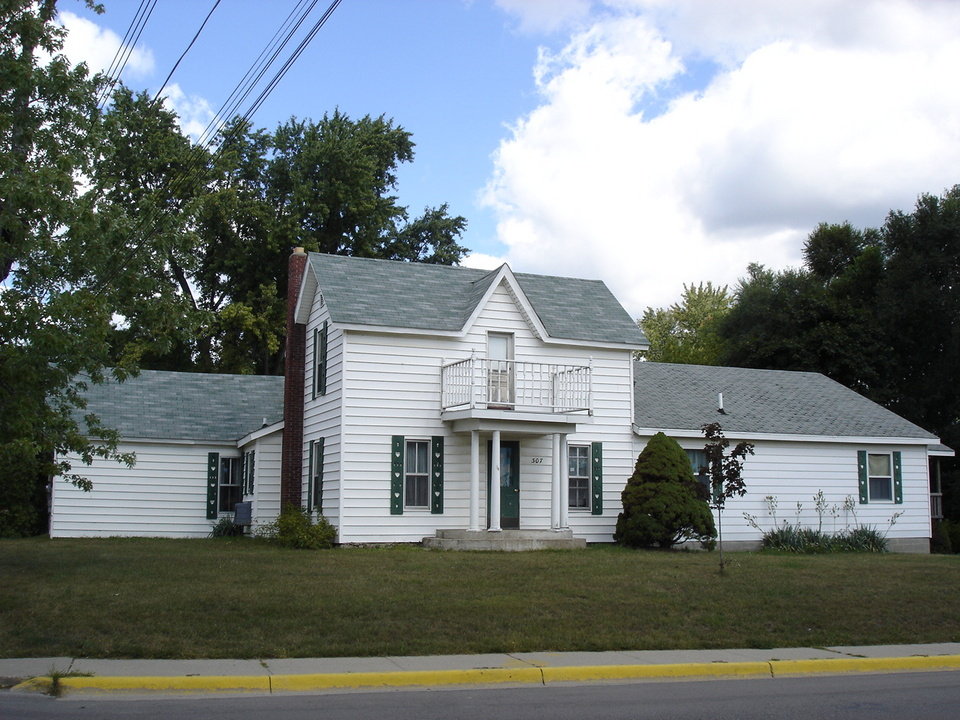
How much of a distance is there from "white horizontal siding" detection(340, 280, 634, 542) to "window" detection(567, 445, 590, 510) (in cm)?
32

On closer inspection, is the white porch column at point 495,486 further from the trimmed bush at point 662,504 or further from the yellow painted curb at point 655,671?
the yellow painted curb at point 655,671

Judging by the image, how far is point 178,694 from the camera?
984cm

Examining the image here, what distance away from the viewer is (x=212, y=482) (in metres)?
27.8

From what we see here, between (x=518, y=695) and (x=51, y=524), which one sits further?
(x=51, y=524)

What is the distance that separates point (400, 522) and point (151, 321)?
8.06 metres

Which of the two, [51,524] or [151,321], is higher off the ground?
[151,321]

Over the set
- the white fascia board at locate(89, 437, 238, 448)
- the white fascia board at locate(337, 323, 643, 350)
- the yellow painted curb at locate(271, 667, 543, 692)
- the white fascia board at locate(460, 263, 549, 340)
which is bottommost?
the yellow painted curb at locate(271, 667, 543, 692)

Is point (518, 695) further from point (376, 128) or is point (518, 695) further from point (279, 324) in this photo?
point (376, 128)

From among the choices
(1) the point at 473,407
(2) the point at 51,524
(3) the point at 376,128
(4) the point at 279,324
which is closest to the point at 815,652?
(1) the point at 473,407

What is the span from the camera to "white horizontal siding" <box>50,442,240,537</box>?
1044 inches

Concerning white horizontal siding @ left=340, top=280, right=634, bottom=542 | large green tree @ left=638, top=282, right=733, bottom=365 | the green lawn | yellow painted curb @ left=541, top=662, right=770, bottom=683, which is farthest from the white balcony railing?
large green tree @ left=638, top=282, right=733, bottom=365

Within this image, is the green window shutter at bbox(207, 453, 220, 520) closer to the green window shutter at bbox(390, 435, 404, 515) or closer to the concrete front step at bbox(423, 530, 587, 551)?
the green window shutter at bbox(390, 435, 404, 515)

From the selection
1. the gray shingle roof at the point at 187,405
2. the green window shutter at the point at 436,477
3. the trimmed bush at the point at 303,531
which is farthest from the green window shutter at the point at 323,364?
the gray shingle roof at the point at 187,405

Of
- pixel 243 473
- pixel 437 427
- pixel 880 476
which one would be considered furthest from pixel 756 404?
pixel 243 473
